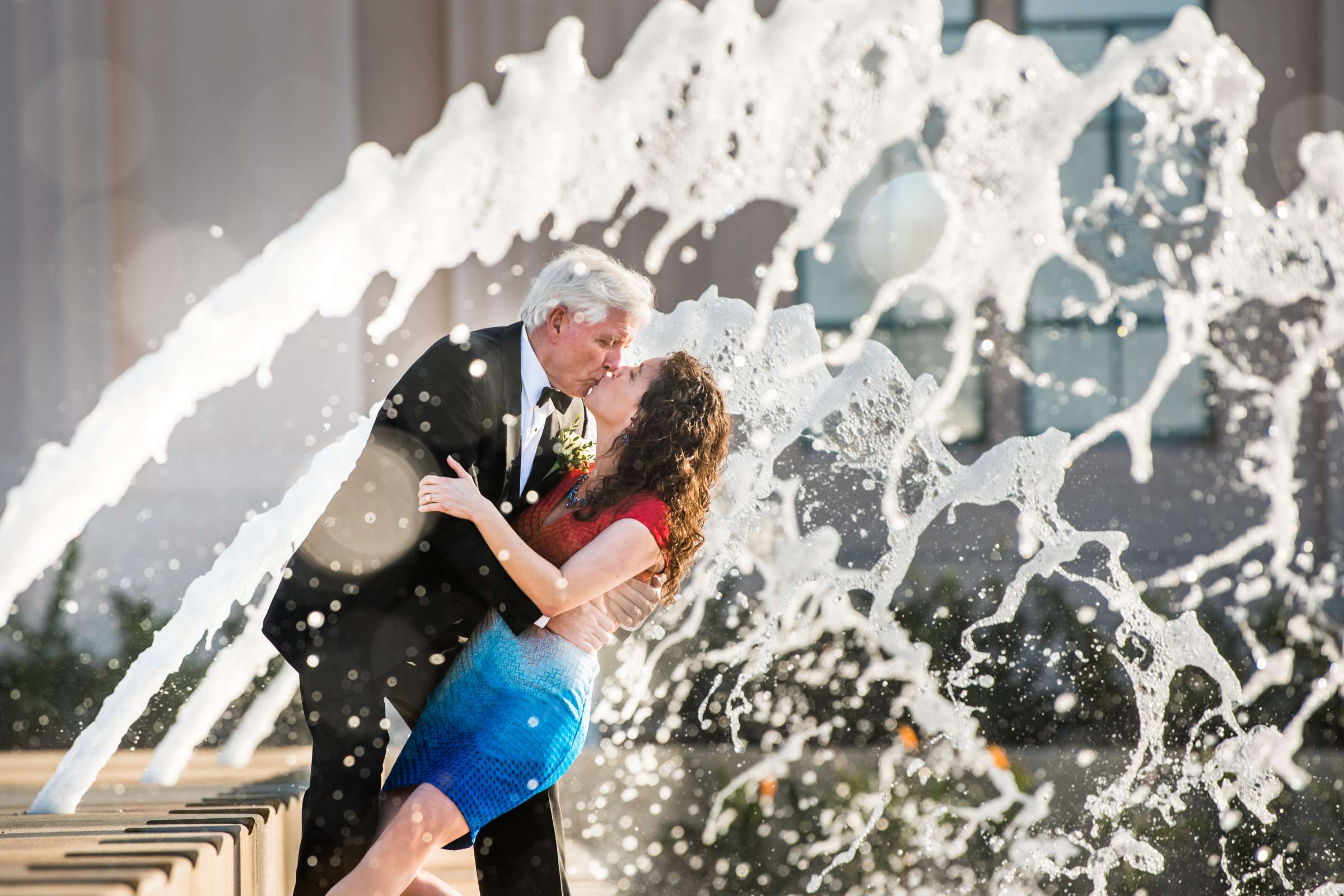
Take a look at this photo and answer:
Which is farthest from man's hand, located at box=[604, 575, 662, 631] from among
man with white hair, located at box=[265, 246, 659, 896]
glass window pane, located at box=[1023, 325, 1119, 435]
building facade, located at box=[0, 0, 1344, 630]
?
glass window pane, located at box=[1023, 325, 1119, 435]

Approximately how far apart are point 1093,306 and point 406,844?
22.5ft

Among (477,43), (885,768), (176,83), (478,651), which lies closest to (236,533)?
(176,83)

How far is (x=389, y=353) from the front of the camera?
7.25 meters

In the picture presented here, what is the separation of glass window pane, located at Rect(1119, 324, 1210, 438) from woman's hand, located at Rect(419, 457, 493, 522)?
6.52 meters

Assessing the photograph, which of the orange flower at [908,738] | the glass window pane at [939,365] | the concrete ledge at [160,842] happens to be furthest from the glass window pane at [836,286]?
the concrete ledge at [160,842]

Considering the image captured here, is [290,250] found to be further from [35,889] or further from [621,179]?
[35,889]

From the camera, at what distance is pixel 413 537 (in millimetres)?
2504

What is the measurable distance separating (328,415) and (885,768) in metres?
4.13

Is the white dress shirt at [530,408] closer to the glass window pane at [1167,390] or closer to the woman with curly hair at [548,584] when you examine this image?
the woman with curly hair at [548,584]

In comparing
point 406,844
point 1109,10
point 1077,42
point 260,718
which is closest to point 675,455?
point 406,844

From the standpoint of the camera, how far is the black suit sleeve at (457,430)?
7.95ft

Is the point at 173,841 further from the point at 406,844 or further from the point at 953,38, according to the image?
the point at 953,38

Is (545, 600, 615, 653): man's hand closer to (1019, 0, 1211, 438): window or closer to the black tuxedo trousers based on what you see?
the black tuxedo trousers

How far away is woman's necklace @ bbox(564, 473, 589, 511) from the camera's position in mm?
2615
